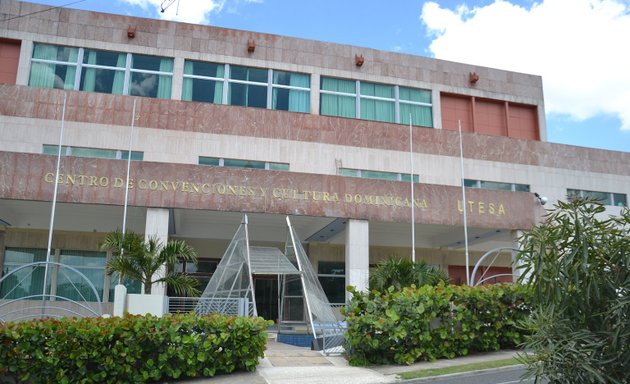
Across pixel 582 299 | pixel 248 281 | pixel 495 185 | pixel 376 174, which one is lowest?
pixel 582 299

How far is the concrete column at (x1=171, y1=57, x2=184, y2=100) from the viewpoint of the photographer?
79.3ft

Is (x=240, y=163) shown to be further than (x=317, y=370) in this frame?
Yes

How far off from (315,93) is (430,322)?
14.5 metres

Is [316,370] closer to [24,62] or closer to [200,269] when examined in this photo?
[200,269]

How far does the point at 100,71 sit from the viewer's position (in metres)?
24.1

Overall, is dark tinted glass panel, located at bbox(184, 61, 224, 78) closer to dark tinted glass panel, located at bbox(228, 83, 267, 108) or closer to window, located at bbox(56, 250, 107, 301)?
dark tinted glass panel, located at bbox(228, 83, 267, 108)

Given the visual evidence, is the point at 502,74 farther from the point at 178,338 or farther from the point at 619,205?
the point at 178,338

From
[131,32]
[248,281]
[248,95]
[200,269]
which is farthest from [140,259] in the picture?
[131,32]

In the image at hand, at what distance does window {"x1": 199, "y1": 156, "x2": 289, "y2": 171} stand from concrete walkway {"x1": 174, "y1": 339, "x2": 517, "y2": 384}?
10263 millimetres

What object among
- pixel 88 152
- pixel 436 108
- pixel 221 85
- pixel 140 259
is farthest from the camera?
pixel 436 108

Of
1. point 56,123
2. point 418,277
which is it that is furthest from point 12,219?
point 418,277

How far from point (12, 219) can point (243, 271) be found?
11337 mm

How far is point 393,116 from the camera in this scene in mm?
26844

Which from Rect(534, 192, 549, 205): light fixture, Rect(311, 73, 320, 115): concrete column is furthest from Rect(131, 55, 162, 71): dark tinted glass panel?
Rect(534, 192, 549, 205): light fixture
